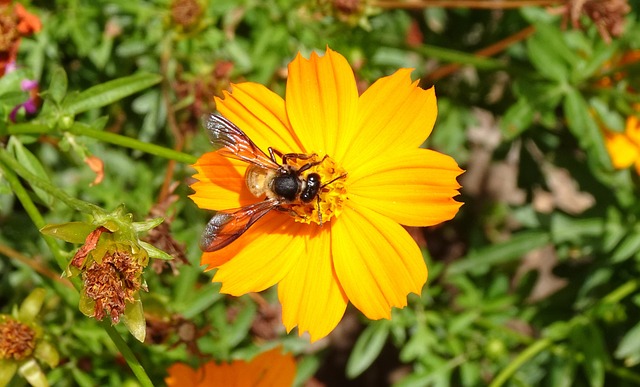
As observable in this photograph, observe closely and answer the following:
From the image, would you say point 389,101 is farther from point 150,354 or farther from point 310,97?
point 150,354

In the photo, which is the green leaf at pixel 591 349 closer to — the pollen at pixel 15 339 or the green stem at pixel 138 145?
the green stem at pixel 138 145

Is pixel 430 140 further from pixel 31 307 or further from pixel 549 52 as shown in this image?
pixel 31 307

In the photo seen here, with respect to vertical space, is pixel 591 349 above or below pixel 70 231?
below

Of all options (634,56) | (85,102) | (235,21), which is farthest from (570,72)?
(85,102)

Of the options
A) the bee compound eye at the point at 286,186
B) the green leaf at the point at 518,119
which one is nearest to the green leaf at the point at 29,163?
the bee compound eye at the point at 286,186

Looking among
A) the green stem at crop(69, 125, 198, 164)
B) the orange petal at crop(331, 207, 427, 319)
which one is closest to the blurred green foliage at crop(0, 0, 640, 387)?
the green stem at crop(69, 125, 198, 164)

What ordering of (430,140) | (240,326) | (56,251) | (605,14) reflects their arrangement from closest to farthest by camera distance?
(56,251) → (605,14) → (240,326) → (430,140)

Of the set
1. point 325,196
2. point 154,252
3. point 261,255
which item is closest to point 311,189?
point 325,196
